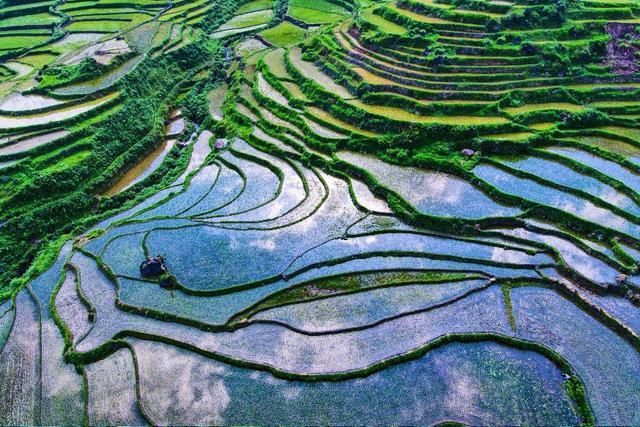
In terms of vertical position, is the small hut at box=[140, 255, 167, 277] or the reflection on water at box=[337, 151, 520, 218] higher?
the reflection on water at box=[337, 151, 520, 218]

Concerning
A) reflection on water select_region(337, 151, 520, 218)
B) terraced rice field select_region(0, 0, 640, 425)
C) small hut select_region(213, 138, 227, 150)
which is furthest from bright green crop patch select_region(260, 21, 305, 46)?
reflection on water select_region(337, 151, 520, 218)

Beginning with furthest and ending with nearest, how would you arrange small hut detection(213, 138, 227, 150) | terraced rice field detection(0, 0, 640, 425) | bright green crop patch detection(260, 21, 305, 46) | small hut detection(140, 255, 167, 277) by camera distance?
bright green crop patch detection(260, 21, 305, 46), small hut detection(213, 138, 227, 150), small hut detection(140, 255, 167, 277), terraced rice field detection(0, 0, 640, 425)

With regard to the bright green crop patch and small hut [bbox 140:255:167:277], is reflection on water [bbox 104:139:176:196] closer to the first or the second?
small hut [bbox 140:255:167:277]

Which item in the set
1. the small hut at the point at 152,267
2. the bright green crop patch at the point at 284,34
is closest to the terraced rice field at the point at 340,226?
the small hut at the point at 152,267

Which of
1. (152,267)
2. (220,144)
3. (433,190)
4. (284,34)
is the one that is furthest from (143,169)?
(284,34)

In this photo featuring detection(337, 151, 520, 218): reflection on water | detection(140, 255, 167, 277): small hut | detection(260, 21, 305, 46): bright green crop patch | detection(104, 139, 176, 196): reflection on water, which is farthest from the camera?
detection(260, 21, 305, 46): bright green crop patch

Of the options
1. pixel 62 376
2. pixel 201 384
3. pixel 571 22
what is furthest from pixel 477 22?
pixel 62 376

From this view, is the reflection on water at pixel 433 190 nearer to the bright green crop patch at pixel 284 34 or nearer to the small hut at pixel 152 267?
the small hut at pixel 152 267

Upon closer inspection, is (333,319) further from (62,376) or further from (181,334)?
(62,376)

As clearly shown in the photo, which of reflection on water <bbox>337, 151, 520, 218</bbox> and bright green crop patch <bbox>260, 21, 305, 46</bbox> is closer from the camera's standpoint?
reflection on water <bbox>337, 151, 520, 218</bbox>
